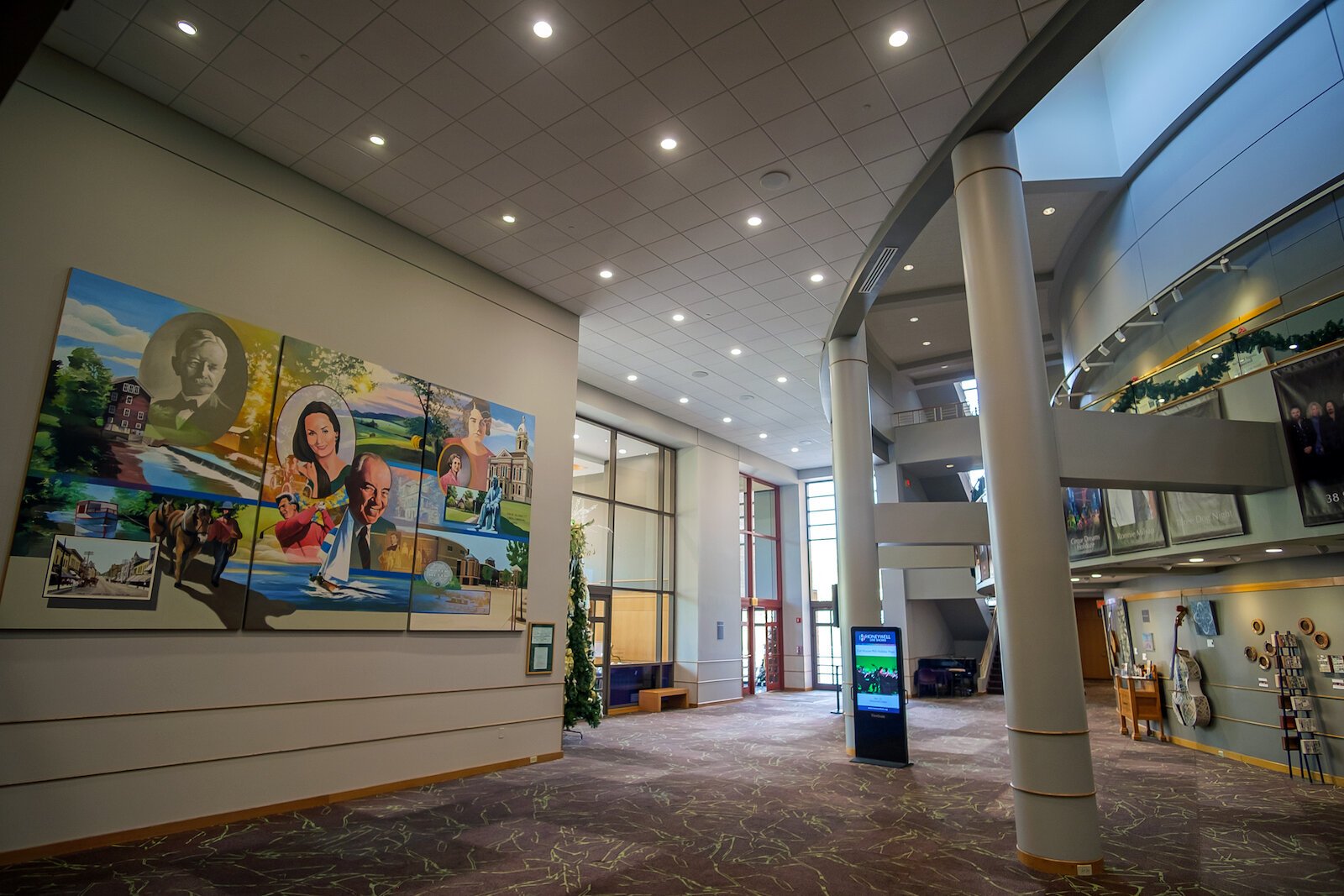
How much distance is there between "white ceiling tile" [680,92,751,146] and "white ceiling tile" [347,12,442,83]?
2268 millimetres

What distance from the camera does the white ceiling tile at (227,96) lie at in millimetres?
6113

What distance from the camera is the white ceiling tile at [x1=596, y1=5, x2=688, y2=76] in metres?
5.50

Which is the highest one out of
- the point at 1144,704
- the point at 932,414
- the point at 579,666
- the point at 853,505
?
the point at 932,414

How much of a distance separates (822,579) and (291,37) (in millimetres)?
19321

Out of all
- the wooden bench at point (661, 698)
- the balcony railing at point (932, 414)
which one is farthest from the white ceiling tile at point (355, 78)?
the balcony railing at point (932, 414)

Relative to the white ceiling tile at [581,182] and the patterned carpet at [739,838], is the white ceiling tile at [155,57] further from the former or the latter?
the patterned carpet at [739,838]

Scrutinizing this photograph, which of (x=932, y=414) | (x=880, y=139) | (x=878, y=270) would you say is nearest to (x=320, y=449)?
(x=880, y=139)

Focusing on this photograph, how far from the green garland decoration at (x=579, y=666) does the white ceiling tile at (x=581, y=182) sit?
482 centimetres

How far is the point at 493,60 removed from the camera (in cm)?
591

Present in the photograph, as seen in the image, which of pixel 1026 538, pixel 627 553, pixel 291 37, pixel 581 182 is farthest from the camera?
pixel 627 553

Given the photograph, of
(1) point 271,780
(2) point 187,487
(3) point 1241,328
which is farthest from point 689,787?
(3) point 1241,328

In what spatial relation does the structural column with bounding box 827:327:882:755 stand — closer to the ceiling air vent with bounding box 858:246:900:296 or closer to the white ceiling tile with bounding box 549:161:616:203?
the ceiling air vent with bounding box 858:246:900:296

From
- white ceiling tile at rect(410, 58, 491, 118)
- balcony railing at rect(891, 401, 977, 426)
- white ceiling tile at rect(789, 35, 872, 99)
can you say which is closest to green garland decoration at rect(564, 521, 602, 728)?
white ceiling tile at rect(410, 58, 491, 118)

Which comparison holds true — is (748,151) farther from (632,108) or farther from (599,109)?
(599,109)
